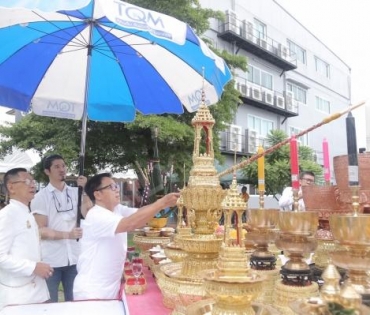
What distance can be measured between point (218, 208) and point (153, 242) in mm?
985

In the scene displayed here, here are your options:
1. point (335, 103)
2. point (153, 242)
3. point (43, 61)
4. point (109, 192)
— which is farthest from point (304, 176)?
point (335, 103)

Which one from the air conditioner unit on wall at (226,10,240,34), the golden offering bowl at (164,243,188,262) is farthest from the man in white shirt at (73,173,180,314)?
the air conditioner unit on wall at (226,10,240,34)

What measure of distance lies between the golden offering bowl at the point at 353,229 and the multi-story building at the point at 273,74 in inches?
501

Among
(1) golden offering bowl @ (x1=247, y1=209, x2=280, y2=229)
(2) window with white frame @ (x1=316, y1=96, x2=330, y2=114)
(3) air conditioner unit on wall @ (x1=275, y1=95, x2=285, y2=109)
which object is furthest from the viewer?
(2) window with white frame @ (x1=316, y1=96, x2=330, y2=114)

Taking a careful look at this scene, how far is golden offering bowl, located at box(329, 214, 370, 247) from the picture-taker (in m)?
0.82

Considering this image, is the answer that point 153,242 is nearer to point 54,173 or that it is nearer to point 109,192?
point 109,192

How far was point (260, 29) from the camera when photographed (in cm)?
1728

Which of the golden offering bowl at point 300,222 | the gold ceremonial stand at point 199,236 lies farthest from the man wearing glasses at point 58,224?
the golden offering bowl at point 300,222

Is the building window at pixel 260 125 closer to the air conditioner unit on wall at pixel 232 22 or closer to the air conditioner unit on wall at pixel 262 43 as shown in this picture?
the air conditioner unit on wall at pixel 262 43

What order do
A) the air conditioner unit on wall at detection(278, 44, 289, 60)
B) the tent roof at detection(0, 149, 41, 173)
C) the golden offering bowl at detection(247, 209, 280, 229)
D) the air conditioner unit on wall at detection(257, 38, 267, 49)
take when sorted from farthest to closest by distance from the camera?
the air conditioner unit on wall at detection(278, 44, 289, 60)
the air conditioner unit on wall at detection(257, 38, 267, 49)
the tent roof at detection(0, 149, 41, 173)
the golden offering bowl at detection(247, 209, 280, 229)

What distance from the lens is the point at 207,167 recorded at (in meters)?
1.34

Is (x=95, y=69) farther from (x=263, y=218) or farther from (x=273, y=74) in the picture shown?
(x=273, y=74)

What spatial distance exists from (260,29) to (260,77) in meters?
2.28

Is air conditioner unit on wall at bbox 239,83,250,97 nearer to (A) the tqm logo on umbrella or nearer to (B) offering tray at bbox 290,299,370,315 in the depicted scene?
(A) the tqm logo on umbrella
